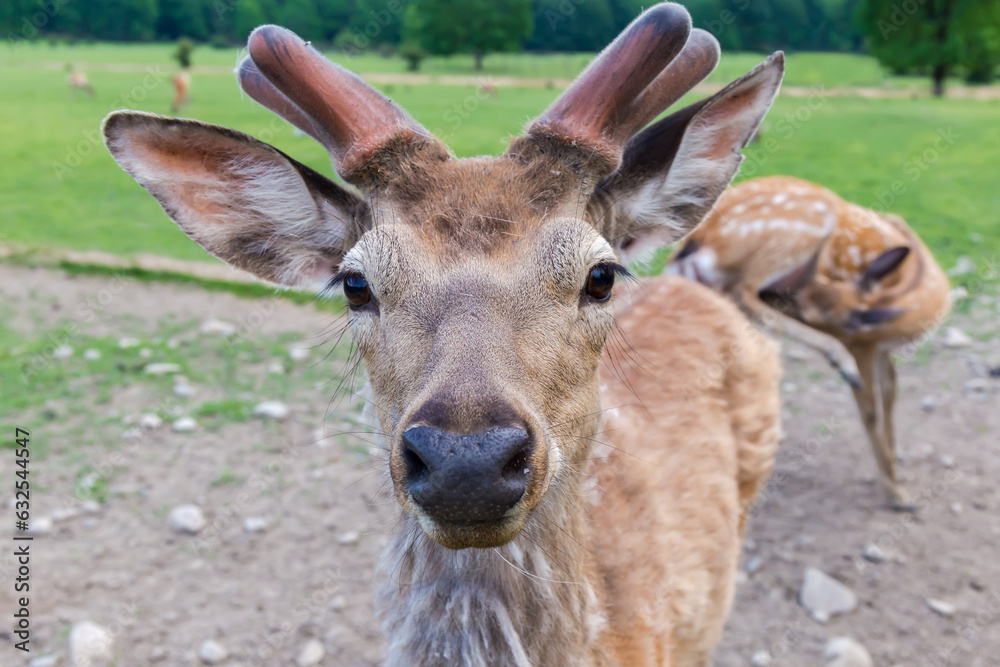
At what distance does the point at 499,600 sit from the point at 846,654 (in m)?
2.61

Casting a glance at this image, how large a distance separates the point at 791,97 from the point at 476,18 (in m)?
26.8

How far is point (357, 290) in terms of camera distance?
7.49ft

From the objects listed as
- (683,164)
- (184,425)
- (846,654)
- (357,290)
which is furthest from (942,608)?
(184,425)

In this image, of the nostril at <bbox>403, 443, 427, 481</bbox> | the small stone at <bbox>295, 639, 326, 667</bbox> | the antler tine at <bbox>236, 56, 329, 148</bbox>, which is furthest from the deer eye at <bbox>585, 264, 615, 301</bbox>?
the small stone at <bbox>295, 639, 326, 667</bbox>

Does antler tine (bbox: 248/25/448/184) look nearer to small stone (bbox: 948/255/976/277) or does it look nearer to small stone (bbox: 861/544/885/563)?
small stone (bbox: 861/544/885/563)

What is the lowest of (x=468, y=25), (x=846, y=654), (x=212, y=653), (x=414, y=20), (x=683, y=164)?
(x=468, y=25)

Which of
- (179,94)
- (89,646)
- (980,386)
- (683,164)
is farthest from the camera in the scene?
(179,94)

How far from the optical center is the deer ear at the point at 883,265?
4926 mm

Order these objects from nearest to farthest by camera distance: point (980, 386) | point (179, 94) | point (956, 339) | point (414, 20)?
point (980, 386), point (956, 339), point (179, 94), point (414, 20)

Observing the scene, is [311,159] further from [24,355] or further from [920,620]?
[920,620]

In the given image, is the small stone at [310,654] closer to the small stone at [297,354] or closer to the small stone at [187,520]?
the small stone at [187,520]

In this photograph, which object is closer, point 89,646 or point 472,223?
point 472,223

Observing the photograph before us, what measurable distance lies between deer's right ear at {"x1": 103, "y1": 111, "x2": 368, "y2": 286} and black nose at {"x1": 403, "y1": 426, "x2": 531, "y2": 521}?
1.13m

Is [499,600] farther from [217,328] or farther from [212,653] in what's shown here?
[217,328]
